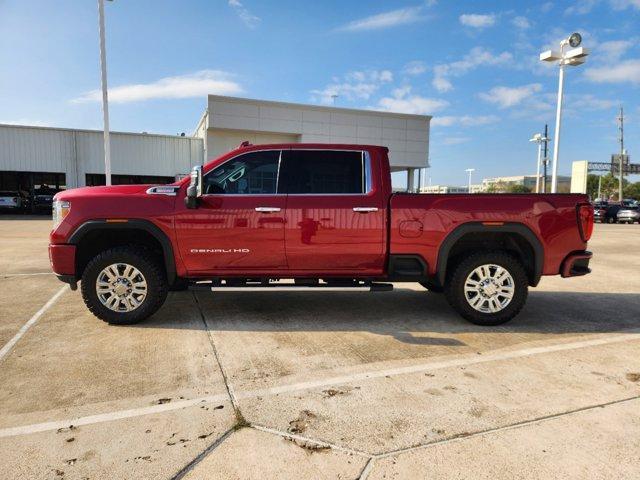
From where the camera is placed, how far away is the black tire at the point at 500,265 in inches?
193

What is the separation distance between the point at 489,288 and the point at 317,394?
2.63 m

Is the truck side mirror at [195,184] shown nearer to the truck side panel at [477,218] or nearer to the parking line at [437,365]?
the truck side panel at [477,218]

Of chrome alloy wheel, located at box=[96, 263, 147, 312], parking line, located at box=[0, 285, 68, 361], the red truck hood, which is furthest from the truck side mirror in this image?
parking line, located at box=[0, 285, 68, 361]

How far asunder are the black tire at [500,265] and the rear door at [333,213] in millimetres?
889

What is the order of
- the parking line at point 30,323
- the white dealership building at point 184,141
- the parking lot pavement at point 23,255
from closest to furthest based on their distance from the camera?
the parking line at point 30,323
the parking lot pavement at point 23,255
the white dealership building at point 184,141

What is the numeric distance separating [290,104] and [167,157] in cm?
905

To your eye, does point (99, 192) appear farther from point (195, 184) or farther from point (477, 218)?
point (477, 218)

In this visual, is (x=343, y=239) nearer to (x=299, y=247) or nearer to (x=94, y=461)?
(x=299, y=247)

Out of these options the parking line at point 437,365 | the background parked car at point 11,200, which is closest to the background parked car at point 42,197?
the background parked car at point 11,200

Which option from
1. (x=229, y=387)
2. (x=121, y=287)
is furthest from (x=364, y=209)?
(x=121, y=287)

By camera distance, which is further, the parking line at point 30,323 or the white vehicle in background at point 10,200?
the white vehicle in background at point 10,200

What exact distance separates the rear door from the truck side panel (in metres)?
0.24

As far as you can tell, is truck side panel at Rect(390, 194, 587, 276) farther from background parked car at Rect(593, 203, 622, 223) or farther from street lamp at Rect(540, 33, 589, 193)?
background parked car at Rect(593, 203, 622, 223)

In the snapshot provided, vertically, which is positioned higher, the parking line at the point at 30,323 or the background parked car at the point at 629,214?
the background parked car at the point at 629,214
